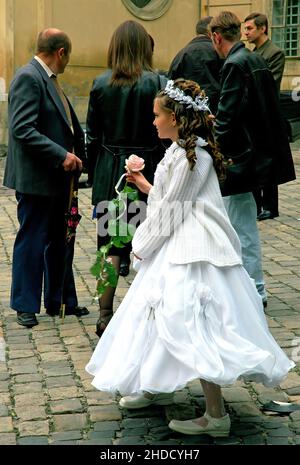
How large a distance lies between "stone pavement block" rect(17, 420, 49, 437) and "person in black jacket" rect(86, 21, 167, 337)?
1.59m

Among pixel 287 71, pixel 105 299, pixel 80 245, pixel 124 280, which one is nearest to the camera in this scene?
pixel 105 299

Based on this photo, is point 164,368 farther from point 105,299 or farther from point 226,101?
point 226,101

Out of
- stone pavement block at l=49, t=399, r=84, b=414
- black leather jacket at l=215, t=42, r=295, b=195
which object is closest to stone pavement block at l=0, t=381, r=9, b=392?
stone pavement block at l=49, t=399, r=84, b=414

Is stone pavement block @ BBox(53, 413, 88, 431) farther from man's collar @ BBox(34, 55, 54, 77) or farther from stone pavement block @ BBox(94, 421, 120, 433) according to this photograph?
man's collar @ BBox(34, 55, 54, 77)

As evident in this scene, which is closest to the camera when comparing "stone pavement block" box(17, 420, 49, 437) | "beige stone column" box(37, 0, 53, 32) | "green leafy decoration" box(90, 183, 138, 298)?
"stone pavement block" box(17, 420, 49, 437)

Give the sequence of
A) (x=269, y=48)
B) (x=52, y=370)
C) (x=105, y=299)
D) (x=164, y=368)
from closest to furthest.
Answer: (x=164, y=368)
(x=52, y=370)
(x=105, y=299)
(x=269, y=48)

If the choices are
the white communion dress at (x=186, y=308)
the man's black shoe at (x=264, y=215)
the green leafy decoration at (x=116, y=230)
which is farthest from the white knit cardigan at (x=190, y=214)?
the man's black shoe at (x=264, y=215)

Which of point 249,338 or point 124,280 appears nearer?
point 249,338

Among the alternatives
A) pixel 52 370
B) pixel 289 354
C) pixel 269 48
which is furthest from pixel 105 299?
pixel 269 48

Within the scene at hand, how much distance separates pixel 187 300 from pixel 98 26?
54.5 feet

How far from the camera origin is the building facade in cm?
2000

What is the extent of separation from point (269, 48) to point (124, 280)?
4170mm

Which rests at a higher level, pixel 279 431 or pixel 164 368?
pixel 164 368

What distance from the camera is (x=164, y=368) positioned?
5008 millimetres
